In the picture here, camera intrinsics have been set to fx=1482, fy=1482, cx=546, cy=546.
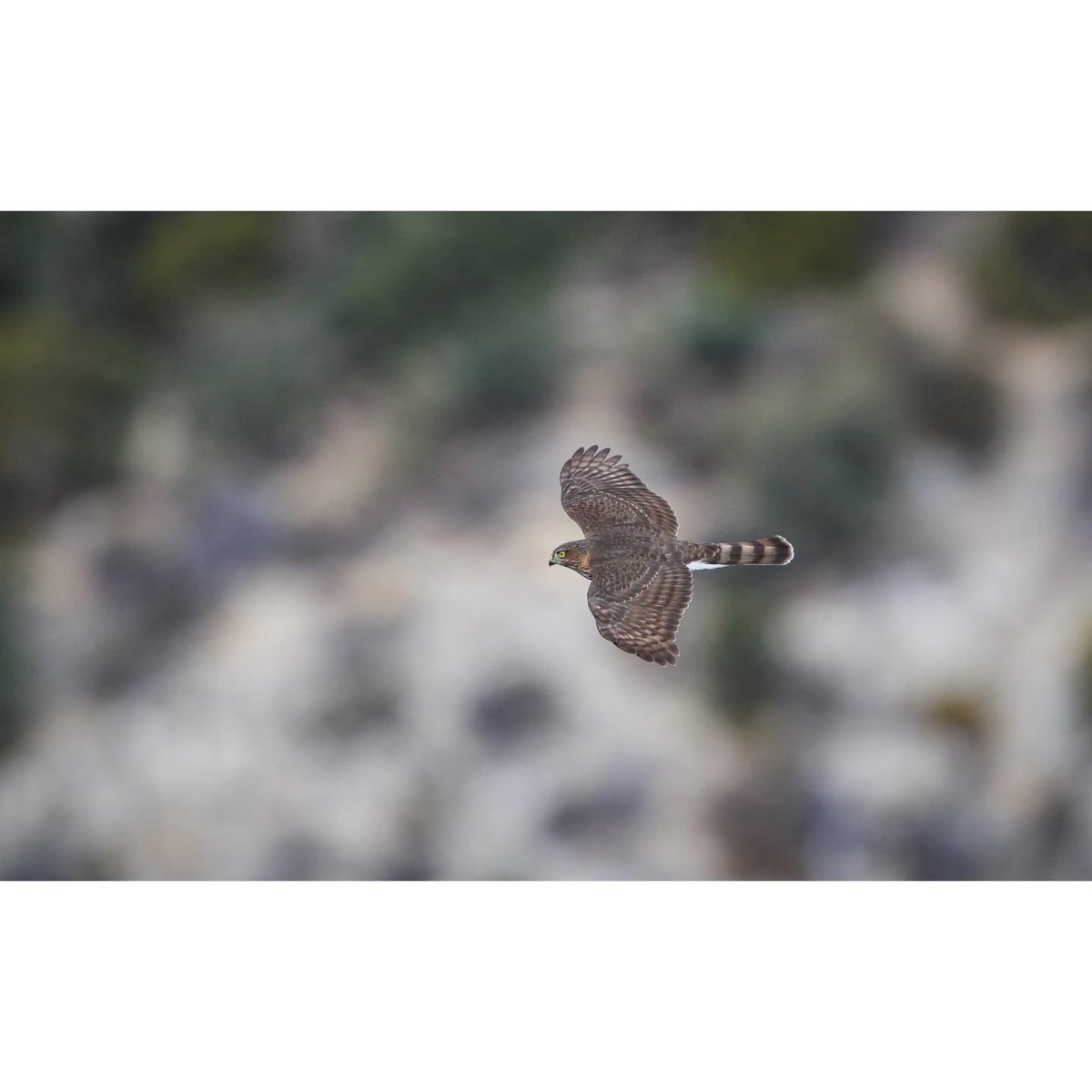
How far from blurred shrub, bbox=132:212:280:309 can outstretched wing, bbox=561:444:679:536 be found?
13689 mm

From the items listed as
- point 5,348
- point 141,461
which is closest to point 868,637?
point 141,461

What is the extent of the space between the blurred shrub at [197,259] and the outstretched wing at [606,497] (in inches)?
539

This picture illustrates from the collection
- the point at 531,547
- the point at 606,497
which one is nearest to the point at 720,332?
the point at 531,547

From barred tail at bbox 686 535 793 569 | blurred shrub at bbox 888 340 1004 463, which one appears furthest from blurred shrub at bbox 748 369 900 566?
barred tail at bbox 686 535 793 569

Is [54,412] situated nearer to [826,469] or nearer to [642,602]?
[826,469]

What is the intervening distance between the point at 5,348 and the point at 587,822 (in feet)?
28.3

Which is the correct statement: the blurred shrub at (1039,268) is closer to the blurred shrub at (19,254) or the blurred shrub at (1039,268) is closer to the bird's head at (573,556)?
the blurred shrub at (19,254)

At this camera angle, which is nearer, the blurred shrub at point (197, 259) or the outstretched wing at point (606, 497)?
the outstretched wing at point (606, 497)

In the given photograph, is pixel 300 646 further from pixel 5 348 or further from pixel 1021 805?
pixel 1021 805

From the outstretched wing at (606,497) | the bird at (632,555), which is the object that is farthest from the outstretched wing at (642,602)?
the outstretched wing at (606,497)

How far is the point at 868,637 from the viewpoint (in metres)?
14.8

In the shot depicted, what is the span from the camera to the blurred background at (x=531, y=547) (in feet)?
47.0

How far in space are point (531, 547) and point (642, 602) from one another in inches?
411

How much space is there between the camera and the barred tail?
441 cm
